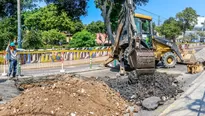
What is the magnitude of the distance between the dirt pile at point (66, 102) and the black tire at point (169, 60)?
30.8ft

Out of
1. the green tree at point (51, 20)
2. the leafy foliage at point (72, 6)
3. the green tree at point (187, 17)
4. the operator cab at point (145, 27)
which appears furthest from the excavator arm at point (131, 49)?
the green tree at point (187, 17)

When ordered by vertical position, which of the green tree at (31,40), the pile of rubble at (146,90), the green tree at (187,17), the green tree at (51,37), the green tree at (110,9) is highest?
the green tree at (187,17)

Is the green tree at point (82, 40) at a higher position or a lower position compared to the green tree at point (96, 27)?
lower

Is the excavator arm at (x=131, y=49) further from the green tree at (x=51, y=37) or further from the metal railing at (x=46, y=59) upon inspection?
the green tree at (x=51, y=37)

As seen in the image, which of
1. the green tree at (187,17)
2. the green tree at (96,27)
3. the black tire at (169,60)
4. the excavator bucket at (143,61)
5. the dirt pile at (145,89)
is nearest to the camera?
the dirt pile at (145,89)

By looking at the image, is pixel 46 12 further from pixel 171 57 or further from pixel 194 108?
pixel 194 108

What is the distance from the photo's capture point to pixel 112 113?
22.8 feet

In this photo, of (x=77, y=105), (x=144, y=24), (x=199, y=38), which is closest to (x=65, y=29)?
(x=144, y=24)

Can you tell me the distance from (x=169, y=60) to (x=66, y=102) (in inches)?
471

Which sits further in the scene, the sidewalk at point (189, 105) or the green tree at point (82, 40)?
the green tree at point (82, 40)

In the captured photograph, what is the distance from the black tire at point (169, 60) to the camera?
16.7 meters

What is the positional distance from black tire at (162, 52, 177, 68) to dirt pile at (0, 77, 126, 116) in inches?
370

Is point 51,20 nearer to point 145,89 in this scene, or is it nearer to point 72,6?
point 72,6

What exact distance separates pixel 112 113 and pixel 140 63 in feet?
10.9
